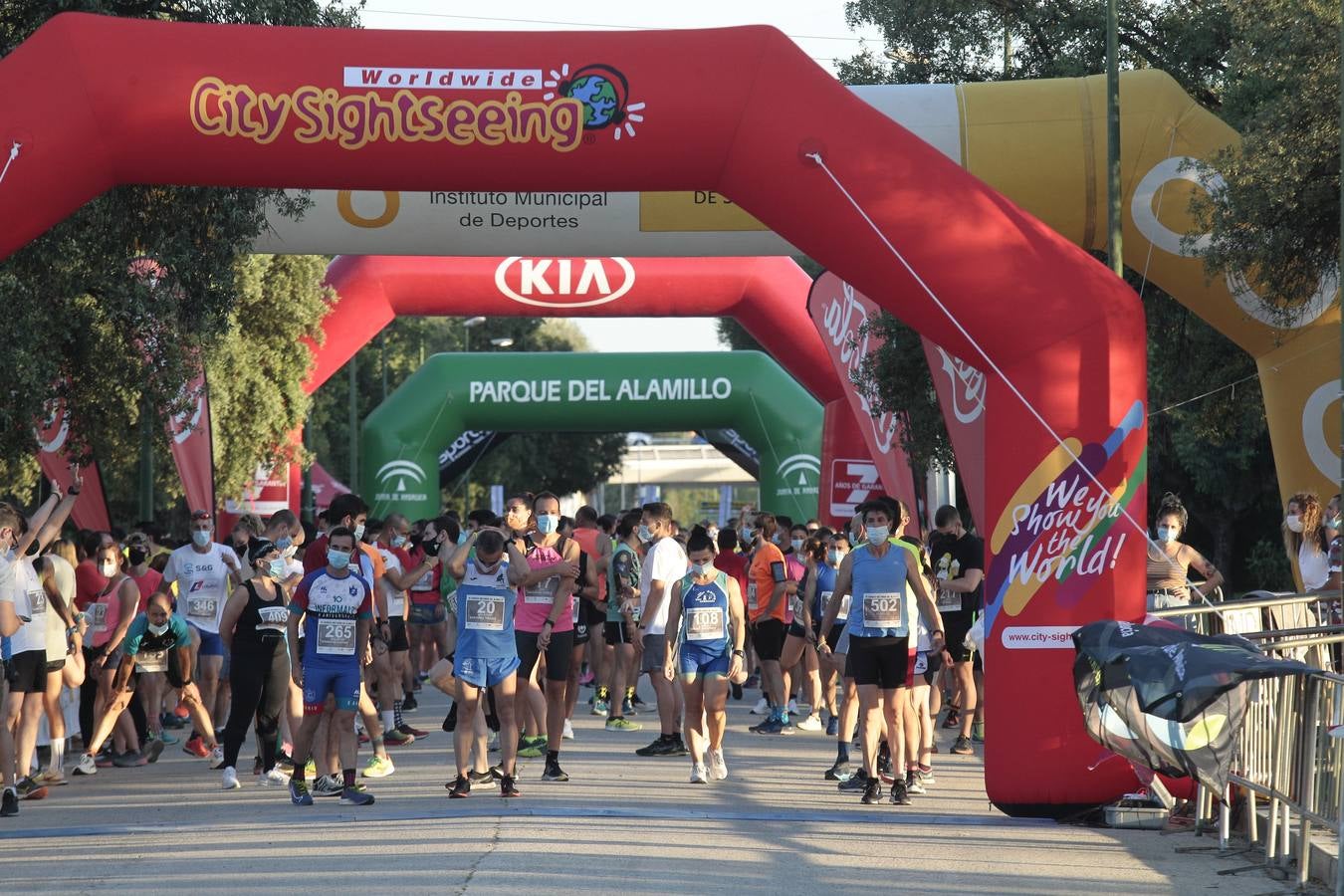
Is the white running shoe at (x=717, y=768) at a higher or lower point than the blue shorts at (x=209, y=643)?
lower

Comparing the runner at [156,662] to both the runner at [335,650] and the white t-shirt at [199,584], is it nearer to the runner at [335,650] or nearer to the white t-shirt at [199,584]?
the white t-shirt at [199,584]

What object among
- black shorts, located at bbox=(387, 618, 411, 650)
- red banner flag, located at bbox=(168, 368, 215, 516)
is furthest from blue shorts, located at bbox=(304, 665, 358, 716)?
red banner flag, located at bbox=(168, 368, 215, 516)

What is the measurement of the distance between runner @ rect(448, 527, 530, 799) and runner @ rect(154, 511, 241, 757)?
361cm

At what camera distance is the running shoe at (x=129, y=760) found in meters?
13.4

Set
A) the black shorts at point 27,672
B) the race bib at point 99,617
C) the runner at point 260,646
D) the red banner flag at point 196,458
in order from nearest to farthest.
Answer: the black shorts at point 27,672, the runner at point 260,646, the race bib at point 99,617, the red banner flag at point 196,458

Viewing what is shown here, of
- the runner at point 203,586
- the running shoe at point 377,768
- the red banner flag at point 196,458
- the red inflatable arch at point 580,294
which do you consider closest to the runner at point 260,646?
the running shoe at point 377,768

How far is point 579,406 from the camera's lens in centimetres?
3084

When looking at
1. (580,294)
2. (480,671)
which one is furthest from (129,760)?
(580,294)

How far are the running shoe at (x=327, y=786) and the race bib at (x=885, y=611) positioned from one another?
3.39 meters

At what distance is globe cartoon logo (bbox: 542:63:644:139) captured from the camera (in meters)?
10.2

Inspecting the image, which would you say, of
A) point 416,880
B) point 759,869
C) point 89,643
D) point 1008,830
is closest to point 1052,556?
point 1008,830

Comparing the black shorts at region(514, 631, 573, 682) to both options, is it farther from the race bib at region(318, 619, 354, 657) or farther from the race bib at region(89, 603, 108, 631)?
the race bib at region(89, 603, 108, 631)

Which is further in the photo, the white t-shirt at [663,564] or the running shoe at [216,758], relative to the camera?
the white t-shirt at [663,564]

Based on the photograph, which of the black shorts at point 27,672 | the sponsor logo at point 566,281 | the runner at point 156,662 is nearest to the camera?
the black shorts at point 27,672
